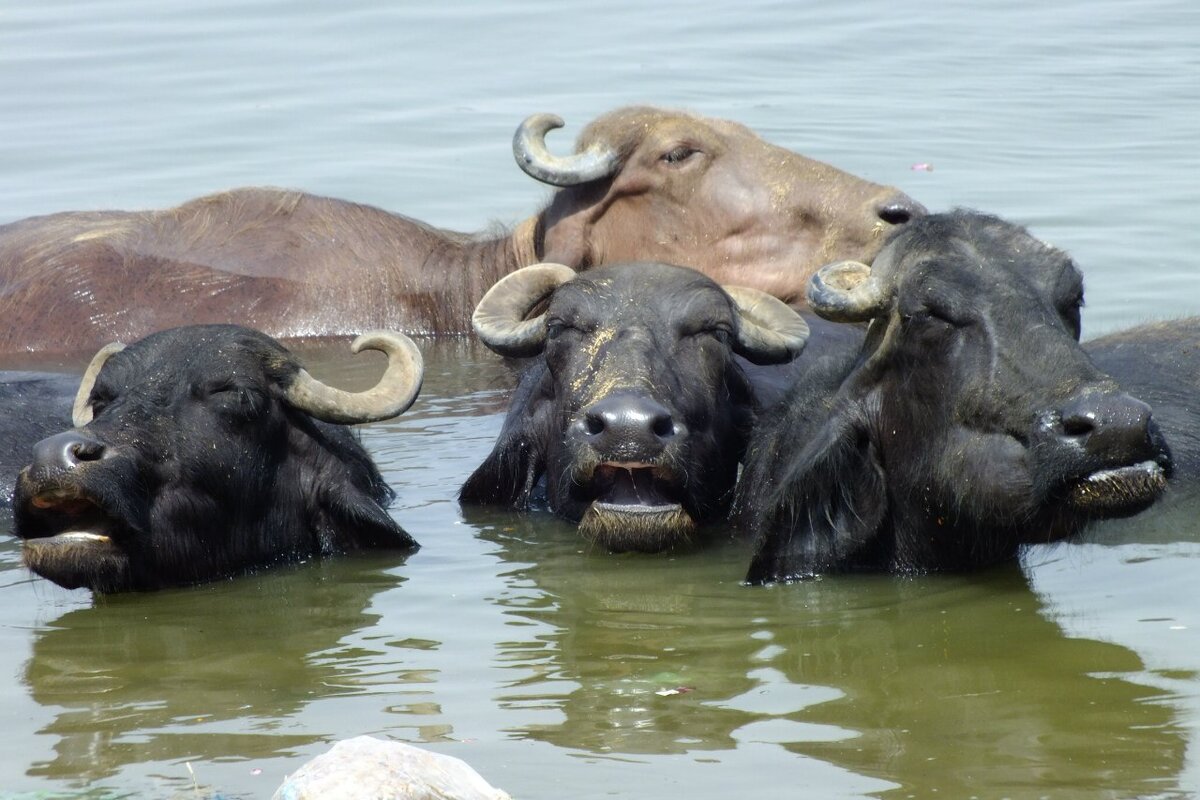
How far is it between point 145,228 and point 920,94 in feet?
37.1

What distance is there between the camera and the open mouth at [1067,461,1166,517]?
709cm

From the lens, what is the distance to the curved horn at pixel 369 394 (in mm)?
8930

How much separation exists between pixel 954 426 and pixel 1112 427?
28.9 inches

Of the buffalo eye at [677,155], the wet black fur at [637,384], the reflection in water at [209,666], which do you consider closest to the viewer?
the reflection in water at [209,666]

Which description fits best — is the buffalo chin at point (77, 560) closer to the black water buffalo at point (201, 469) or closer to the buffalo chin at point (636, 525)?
the black water buffalo at point (201, 469)

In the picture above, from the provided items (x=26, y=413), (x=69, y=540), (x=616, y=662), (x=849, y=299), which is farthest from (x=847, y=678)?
(x=26, y=413)

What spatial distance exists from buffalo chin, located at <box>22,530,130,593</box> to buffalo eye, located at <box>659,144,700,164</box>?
5.83 metres

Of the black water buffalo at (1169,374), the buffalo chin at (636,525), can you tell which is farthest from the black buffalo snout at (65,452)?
the black water buffalo at (1169,374)

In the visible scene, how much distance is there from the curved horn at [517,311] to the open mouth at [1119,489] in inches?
130

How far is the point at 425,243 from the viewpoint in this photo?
14.5 meters

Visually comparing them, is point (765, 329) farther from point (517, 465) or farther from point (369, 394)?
point (369, 394)

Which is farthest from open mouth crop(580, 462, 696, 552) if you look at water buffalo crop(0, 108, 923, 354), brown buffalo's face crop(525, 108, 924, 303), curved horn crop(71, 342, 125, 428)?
brown buffalo's face crop(525, 108, 924, 303)

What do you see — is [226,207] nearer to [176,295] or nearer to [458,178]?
[176,295]

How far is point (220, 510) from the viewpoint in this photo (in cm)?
863
